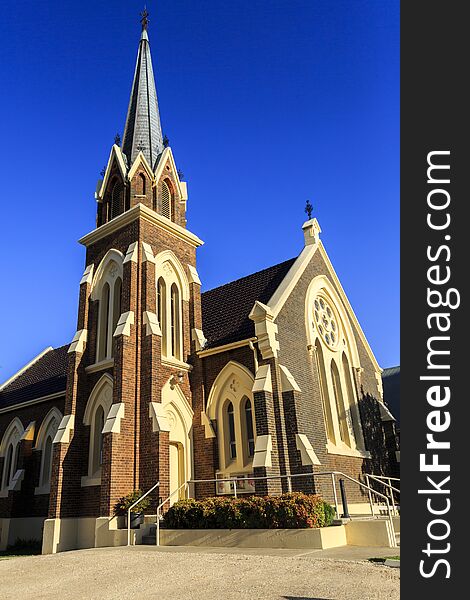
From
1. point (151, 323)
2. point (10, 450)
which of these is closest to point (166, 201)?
point (151, 323)

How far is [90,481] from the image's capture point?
54.3 ft

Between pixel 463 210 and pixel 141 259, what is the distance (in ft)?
47.3

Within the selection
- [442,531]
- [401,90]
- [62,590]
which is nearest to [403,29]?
[401,90]

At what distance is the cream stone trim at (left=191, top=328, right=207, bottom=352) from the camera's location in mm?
19172

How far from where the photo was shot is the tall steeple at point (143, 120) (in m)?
22.4

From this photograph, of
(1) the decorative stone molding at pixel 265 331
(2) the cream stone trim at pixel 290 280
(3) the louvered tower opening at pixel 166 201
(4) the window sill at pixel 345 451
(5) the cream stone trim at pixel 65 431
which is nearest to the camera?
(1) the decorative stone molding at pixel 265 331

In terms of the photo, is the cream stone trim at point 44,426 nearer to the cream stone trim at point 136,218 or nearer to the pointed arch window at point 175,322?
the pointed arch window at point 175,322

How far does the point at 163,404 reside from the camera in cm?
1681

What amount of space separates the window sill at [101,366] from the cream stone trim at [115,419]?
2.19 metres

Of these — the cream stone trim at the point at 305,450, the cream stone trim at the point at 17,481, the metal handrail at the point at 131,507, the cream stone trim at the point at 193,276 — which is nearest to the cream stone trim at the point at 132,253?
the cream stone trim at the point at 193,276

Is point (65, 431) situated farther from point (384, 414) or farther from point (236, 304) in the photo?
point (384, 414)

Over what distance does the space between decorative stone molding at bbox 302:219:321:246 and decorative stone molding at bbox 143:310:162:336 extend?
7.87 metres

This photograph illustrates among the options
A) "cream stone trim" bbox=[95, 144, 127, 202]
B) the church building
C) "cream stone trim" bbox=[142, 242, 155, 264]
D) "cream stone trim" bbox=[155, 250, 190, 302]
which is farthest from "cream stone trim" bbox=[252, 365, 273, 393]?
"cream stone trim" bbox=[95, 144, 127, 202]

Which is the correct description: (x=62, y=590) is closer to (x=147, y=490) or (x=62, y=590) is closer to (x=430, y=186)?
(x=147, y=490)
